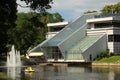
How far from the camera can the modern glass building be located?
97.6 m

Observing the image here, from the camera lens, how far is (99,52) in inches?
3900

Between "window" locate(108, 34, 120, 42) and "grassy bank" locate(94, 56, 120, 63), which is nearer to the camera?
"grassy bank" locate(94, 56, 120, 63)

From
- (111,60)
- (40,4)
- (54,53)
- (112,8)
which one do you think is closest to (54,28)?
(54,53)

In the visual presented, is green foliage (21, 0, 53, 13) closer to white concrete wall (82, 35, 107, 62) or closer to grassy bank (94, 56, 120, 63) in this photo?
grassy bank (94, 56, 120, 63)

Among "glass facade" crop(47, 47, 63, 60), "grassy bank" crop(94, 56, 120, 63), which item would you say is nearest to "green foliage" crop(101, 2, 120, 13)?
"glass facade" crop(47, 47, 63, 60)

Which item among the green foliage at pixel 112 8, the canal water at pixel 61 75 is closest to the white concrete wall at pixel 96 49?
the canal water at pixel 61 75

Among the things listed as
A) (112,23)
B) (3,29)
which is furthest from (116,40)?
(3,29)

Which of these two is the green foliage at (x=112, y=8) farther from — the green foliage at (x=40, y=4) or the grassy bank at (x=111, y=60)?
the green foliage at (x=40, y=4)

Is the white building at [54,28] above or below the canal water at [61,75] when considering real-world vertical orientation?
above

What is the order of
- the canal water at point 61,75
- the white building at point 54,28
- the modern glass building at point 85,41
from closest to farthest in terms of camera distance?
1. the canal water at point 61,75
2. the modern glass building at point 85,41
3. the white building at point 54,28

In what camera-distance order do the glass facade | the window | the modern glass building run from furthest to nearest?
1. the glass facade
2. the window
3. the modern glass building

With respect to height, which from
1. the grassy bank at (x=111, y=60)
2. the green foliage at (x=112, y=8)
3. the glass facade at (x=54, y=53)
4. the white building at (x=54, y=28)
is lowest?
the grassy bank at (x=111, y=60)

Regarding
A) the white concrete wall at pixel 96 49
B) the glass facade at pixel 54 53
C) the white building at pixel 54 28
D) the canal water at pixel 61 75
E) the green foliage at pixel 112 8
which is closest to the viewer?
the canal water at pixel 61 75

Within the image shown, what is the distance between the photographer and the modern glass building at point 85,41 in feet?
320
